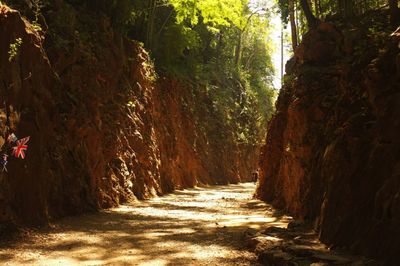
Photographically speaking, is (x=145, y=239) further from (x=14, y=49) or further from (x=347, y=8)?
(x=347, y=8)

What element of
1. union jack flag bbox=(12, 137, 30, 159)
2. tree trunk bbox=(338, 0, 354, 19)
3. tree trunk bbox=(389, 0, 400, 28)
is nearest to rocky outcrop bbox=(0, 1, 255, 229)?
union jack flag bbox=(12, 137, 30, 159)

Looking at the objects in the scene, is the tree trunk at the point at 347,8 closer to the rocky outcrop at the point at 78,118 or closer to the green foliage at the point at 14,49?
the rocky outcrop at the point at 78,118

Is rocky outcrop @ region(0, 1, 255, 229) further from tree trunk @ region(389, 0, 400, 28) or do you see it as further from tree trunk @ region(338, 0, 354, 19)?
tree trunk @ region(338, 0, 354, 19)

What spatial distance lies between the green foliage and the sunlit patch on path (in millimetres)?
3518

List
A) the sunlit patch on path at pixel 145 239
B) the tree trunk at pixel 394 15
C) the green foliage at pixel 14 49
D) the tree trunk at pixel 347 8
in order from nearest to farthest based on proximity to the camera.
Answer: the sunlit patch on path at pixel 145 239
the tree trunk at pixel 394 15
the green foliage at pixel 14 49
the tree trunk at pixel 347 8

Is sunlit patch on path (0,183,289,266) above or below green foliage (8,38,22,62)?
below

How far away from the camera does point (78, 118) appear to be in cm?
1084

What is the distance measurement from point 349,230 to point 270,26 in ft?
116

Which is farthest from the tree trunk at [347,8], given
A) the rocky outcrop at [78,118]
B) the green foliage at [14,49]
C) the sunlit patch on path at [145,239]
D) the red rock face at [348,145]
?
the green foliage at [14,49]

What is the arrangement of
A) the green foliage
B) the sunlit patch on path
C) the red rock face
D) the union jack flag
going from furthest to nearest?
1. the green foliage
2. the union jack flag
3. the sunlit patch on path
4. the red rock face

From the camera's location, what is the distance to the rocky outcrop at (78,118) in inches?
312

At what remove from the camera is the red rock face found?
17.1 feet

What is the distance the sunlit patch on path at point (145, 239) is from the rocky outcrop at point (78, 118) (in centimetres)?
74

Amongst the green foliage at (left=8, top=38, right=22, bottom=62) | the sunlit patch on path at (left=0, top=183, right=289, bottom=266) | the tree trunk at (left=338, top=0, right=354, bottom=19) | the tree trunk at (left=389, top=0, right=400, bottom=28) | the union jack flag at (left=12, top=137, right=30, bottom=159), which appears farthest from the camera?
the tree trunk at (left=338, top=0, right=354, bottom=19)
